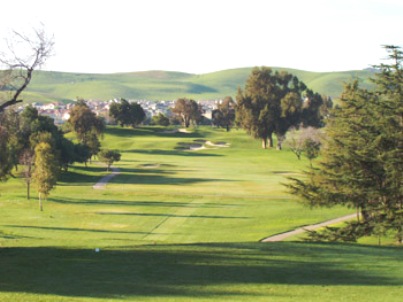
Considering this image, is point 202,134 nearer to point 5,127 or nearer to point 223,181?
Answer: point 223,181

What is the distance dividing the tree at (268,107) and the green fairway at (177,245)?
19462 mm

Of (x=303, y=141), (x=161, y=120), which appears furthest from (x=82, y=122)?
(x=161, y=120)

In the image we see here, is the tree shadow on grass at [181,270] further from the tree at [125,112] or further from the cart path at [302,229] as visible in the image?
the tree at [125,112]

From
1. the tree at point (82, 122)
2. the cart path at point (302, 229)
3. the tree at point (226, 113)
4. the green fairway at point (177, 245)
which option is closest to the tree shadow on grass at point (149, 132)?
the tree at point (226, 113)

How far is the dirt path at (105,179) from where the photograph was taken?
6456 centimetres

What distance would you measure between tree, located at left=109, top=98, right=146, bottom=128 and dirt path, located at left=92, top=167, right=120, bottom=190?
53021mm

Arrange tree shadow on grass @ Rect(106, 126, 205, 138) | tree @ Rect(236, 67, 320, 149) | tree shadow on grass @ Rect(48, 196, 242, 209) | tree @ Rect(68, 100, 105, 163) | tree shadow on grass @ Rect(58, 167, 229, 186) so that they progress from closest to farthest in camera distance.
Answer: tree shadow on grass @ Rect(48, 196, 242, 209), tree shadow on grass @ Rect(58, 167, 229, 186), tree @ Rect(68, 100, 105, 163), tree @ Rect(236, 67, 320, 149), tree shadow on grass @ Rect(106, 126, 205, 138)

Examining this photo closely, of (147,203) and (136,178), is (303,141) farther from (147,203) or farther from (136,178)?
(147,203)

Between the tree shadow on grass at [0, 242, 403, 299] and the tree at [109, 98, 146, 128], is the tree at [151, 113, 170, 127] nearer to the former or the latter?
the tree at [109, 98, 146, 128]

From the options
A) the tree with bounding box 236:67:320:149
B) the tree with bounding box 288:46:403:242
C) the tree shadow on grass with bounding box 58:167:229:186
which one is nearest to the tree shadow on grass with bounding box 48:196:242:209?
the tree shadow on grass with bounding box 58:167:229:186

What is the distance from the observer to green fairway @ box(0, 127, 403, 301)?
1619 cm

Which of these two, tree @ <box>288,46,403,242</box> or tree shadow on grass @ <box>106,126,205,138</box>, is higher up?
tree @ <box>288,46,403,242</box>

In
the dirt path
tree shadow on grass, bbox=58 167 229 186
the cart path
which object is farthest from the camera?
tree shadow on grass, bbox=58 167 229 186

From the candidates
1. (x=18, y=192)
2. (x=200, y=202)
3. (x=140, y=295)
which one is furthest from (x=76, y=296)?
(x=18, y=192)
